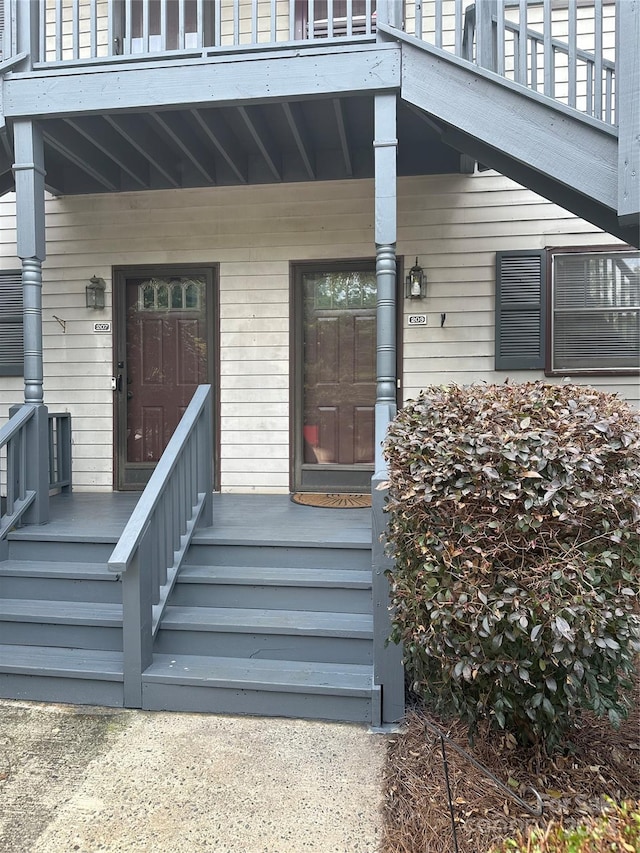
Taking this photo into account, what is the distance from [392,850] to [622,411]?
1.63 m

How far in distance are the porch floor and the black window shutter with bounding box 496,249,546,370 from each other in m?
1.72

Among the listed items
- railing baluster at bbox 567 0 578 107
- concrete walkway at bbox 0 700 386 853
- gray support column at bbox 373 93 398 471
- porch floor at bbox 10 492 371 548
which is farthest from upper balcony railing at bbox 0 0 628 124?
concrete walkway at bbox 0 700 386 853

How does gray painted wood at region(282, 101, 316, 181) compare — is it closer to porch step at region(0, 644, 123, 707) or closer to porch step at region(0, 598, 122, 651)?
porch step at region(0, 598, 122, 651)

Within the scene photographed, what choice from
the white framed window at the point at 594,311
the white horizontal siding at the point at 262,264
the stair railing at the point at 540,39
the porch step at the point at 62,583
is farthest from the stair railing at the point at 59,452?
the white framed window at the point at 594,311

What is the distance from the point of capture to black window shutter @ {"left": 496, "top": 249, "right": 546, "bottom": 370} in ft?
Answer: 15.1

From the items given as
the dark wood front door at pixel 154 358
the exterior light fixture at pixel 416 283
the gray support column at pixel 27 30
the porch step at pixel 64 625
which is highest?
the gray support column at pixel 27 30

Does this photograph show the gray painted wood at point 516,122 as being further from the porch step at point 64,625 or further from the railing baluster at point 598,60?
the porch step at point 64,625

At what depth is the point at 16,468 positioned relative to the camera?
12.1ft

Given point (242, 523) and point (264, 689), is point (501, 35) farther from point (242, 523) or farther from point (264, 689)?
point (264, 689)

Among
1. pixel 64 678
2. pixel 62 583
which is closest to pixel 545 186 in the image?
pixel 62 583

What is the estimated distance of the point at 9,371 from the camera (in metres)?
5.16

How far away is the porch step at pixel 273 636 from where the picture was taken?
281cm

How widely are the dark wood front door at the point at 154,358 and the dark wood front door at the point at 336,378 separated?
0.88 m

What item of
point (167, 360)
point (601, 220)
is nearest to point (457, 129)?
point (601, 220)
